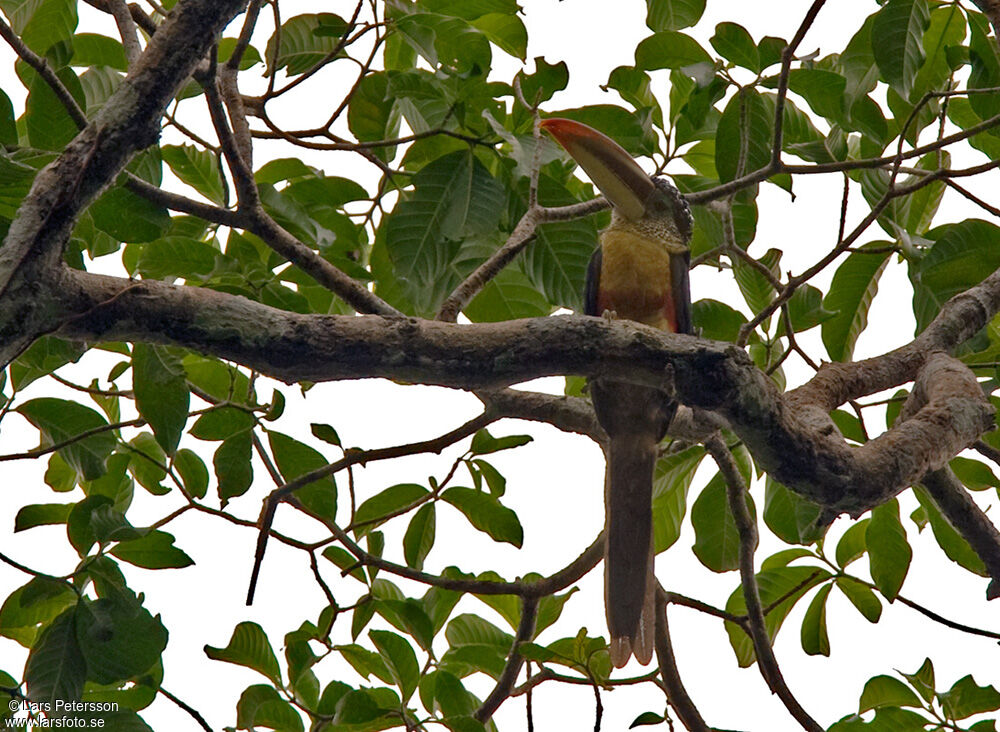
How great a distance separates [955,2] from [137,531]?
2958 millimetres

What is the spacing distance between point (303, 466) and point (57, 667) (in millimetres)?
888

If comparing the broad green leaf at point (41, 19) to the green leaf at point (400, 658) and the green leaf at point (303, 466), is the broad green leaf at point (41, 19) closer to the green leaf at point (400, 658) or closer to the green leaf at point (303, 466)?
the green leaf at point (303, 466)

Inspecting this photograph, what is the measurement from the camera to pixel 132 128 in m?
1.98

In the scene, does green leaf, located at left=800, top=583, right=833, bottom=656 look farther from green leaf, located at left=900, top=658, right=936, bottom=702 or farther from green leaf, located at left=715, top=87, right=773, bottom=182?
green leaf, located at left=715, top=87, right=773, bottom=182

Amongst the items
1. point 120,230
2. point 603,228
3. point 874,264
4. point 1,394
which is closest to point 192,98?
point 120,230

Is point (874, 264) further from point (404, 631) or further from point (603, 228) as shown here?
point (404, 631)

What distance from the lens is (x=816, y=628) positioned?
359 cm

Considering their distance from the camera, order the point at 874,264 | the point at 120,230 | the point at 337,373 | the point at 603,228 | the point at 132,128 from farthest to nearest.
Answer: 1. the point at 603,228
2. the point at 874,264
3. the point at 120,230
4. the point at 337,373
5. the point at 132,128

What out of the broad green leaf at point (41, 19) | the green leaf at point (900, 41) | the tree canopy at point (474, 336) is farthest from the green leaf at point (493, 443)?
the broad green leaf at point (41, 19)

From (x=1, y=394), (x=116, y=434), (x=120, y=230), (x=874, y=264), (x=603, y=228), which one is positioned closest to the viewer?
(x=120, y=230)

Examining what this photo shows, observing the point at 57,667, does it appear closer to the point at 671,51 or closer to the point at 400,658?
the point at 400,658

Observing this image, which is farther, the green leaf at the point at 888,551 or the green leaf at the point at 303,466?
the green leaf at the point at 888,551

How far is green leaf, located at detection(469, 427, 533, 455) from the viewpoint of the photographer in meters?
3.27

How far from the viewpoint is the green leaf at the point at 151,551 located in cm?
288
